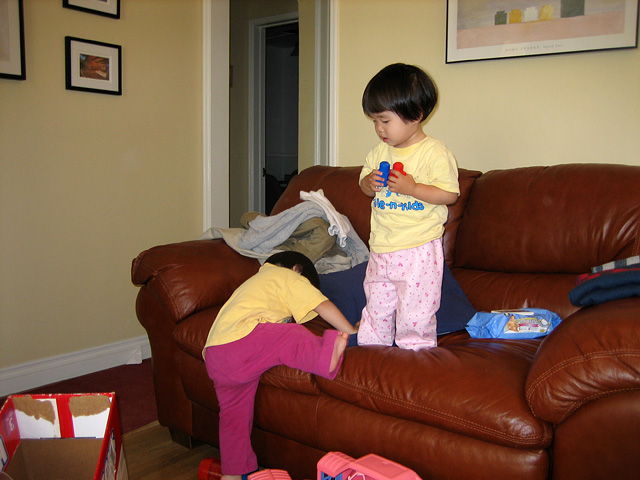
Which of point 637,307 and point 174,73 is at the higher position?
point 174,73

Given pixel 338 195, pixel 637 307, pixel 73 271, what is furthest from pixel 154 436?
pixel 637 307

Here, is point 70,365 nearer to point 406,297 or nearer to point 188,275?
point 188,275

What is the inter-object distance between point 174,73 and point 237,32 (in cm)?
199

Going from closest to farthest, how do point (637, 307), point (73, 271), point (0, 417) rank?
point (0, 417) < point (637, 307) < point (73, 271)

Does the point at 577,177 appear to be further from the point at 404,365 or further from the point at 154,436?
the point at 154,436

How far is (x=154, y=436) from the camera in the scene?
6.89 feet

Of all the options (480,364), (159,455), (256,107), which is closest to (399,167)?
(480,364)

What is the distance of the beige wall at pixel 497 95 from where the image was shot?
2.20 metres

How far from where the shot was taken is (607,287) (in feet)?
4.72

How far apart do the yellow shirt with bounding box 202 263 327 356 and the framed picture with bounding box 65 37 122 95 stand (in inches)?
62.3

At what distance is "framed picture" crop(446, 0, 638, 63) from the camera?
212 cm

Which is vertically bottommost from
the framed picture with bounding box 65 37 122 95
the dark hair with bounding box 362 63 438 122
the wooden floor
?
the wooden floor

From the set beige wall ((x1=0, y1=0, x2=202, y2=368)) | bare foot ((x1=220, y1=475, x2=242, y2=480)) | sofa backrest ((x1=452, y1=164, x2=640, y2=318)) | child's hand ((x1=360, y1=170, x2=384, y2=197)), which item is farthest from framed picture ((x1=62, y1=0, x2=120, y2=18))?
bare foot ((x1=220, y1=475, x2=242, y2=480))

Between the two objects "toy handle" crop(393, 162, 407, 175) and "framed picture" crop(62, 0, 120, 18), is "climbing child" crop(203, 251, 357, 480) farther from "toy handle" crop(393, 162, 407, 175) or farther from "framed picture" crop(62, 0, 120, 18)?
"framed picture" crop(62, 0, 120, 18)
